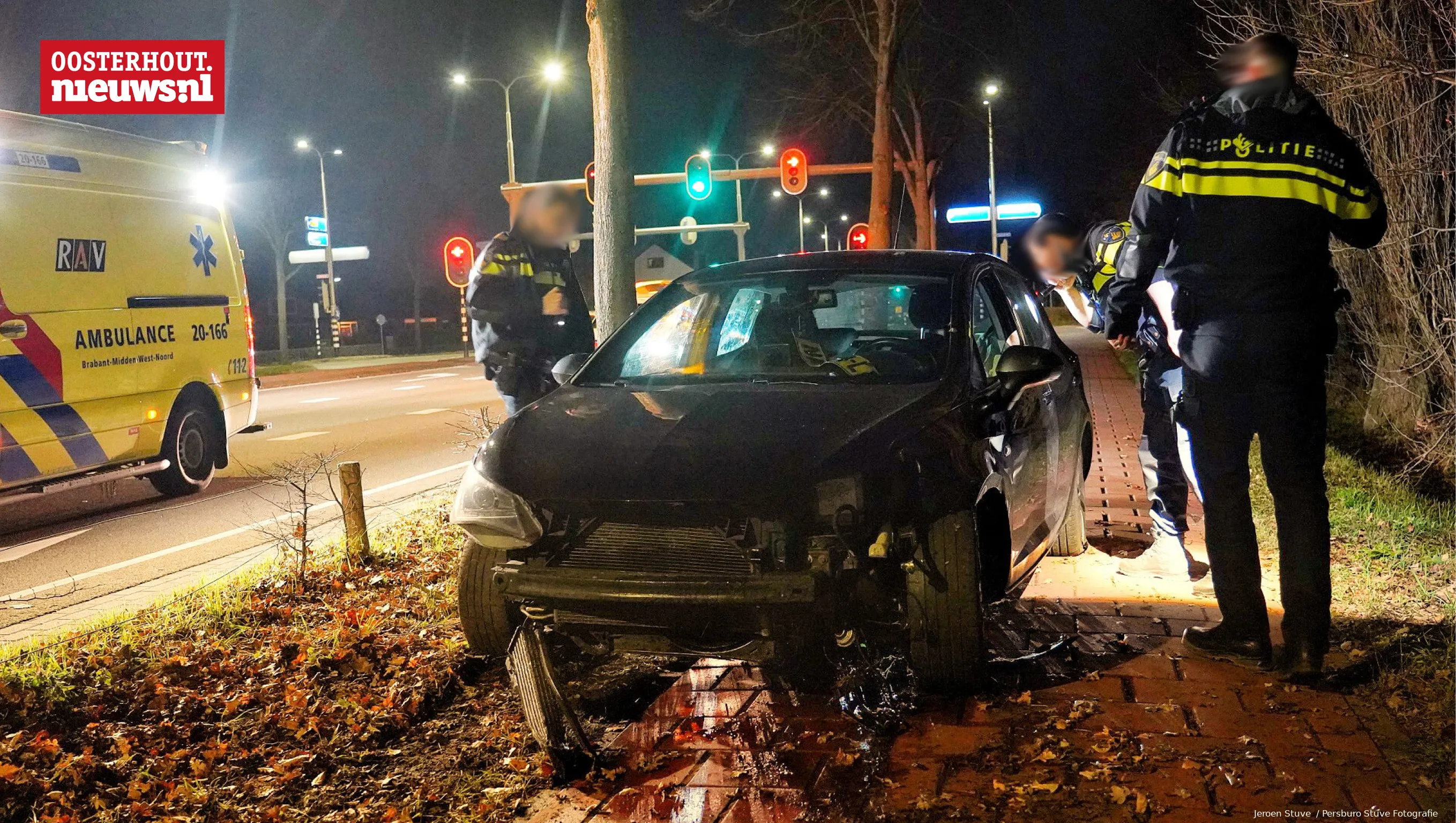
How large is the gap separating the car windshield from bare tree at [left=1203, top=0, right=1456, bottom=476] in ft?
11.5

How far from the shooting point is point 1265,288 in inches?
150

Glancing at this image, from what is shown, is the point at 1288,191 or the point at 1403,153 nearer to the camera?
the point at 1288,191

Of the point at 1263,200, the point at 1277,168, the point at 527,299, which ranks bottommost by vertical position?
the point at 527,299

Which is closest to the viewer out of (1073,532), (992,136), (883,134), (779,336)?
(779,336)

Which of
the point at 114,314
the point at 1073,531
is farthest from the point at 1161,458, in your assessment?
the point at 114,314

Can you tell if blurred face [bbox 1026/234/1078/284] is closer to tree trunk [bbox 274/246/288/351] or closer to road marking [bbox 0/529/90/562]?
road marking [bbox 0/529/90/562]

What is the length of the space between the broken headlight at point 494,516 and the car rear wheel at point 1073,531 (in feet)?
8.86

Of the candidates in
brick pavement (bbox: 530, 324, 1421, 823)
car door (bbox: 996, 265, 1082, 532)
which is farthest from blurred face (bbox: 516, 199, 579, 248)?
brick pavement (bbox: 530, 324, 1421, 823)

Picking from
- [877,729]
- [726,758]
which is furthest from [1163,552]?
[726,758]

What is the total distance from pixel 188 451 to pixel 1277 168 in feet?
28.0

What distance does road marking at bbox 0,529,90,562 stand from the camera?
720 cm

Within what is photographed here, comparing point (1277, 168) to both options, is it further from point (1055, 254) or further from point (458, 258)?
point (458, 258)

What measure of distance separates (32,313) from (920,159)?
3262cm

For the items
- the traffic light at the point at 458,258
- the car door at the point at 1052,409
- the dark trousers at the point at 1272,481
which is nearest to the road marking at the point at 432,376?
the traffic light at the point at 458,258
